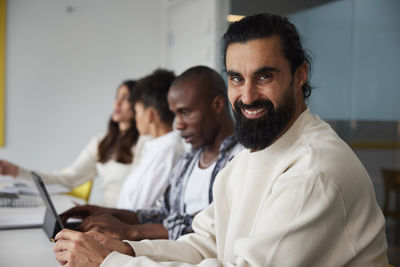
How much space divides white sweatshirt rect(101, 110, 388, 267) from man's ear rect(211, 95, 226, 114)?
2.25 ft

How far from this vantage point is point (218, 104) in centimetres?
198

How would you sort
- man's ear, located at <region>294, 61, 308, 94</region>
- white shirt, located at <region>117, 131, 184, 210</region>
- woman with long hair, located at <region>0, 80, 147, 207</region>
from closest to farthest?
man's ear, located at <region>294, 61, 308, 94</region> < white shirt, located at <region>117, 131, 184, 210</region> < woman with long hair, located at <region>0, 80, 147, 207</region>

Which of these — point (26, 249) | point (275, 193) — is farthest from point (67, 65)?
point (275, 193)

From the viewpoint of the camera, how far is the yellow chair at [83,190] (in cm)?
336

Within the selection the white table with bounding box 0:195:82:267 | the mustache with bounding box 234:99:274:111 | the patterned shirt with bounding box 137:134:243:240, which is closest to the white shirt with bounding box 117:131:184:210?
the patterned shirt with bounding box 137:134:243:240

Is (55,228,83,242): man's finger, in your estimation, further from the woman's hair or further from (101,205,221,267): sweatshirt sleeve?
the woman's hair

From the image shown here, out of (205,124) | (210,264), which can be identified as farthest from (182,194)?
(210,264)

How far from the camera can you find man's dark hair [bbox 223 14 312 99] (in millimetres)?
1228

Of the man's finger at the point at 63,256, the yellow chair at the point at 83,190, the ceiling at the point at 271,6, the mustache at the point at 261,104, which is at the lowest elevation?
the yellow chair at the point at 83,190

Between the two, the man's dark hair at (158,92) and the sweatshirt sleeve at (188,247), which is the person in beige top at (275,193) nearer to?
the sweatshirt sleeve at (188,247)

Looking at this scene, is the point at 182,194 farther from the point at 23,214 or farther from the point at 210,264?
the point at 210,264

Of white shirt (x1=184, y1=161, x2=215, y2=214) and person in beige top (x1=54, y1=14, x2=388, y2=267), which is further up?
person in beige top (x1=54, y1=14, x2=388, y2=267)

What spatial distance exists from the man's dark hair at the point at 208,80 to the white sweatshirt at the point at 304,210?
716 millimetres

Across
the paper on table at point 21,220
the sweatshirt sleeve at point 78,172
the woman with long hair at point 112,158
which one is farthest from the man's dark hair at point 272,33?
the sweatshirt sleeve at point 78,172
